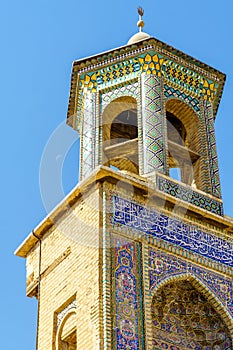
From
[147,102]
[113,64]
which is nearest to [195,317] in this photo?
[147,102]

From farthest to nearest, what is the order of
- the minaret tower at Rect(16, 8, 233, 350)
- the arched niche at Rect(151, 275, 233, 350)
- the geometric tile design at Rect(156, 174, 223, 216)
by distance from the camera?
the geometric tile design at Rect(156, 174, 223, 216) → the arched niche at Rect(151, 275, 233, 350) → the minaret tower at Rect(16, 8, 233, 350)

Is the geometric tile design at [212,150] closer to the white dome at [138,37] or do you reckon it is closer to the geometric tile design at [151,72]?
the geometric tile design at [151,72]

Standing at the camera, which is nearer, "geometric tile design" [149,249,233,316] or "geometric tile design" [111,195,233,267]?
"geometric tile design" [149,249,233,316]

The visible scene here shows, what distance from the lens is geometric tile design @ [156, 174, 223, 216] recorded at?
898cm

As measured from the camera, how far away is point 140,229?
8359mm

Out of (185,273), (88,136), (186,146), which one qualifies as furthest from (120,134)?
(185,273)

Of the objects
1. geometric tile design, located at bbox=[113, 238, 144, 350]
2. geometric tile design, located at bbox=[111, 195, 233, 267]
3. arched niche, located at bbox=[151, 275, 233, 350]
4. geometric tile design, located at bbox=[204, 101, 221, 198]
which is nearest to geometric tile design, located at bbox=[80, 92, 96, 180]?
geometric tile design, located at bbox=[111, 195, 233, 267]

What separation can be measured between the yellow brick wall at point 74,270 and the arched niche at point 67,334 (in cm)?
10

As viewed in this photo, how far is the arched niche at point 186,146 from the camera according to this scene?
9.97 metres

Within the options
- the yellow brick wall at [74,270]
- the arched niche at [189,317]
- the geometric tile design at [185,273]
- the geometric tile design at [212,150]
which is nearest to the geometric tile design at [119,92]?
the geometric tile design at [212,150]

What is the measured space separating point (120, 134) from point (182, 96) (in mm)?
1249

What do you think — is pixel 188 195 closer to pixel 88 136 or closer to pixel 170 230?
pixel 170 230

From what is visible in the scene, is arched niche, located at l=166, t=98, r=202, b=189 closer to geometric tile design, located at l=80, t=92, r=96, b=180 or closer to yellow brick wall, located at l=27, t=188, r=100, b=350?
geometric tile design, located at l=80, t=92, r=96, b=180

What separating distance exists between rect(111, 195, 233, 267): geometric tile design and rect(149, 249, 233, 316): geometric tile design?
7.8 inches
